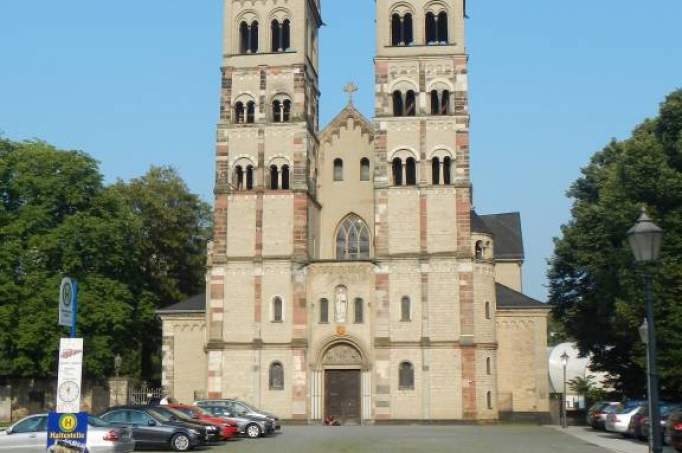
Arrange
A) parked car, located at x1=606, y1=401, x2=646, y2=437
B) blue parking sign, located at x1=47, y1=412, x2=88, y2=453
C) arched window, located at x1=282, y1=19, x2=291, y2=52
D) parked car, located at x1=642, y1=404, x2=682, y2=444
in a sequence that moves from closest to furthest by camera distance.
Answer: blue parking sign, located at x1=47, y1=412, x2=88, y2=453 < parked car, located at x1=642, y1=404, x2=682, y2=444 < parked car, located at x1=606, y1=401, x2=646, y2=437 < arched window, located at x1=282, y1=19, x2=291, y2=52

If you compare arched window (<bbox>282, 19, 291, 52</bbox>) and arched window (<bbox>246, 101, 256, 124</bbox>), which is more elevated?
arched window (<bbox>282, 19, 291, 52</bbox>)

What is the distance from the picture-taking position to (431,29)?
174ft

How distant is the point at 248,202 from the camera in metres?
51.0

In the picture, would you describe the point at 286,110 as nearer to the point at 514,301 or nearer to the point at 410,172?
the point at 410,172

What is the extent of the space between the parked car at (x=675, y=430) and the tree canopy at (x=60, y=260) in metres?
32.0

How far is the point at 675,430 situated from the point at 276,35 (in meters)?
33.0

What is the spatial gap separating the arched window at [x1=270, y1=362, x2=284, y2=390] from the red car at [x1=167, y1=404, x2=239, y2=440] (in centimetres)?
1182

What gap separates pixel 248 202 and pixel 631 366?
2135 centimetres

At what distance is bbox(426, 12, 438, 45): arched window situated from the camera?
52594 mm

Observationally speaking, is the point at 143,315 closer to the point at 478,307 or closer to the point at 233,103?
the point at 233,103

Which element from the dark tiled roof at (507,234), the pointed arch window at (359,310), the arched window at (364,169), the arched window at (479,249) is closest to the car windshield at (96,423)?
the pointed arch window at (359,310)

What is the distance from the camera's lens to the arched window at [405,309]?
49.2m

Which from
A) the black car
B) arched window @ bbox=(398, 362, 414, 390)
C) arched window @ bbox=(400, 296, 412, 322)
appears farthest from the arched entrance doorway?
the black car

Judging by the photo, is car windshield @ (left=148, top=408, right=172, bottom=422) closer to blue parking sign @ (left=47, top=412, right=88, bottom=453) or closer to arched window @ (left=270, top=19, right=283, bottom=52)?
blue parking sign @ (left=47, top=412, right=88, bottom=453)
